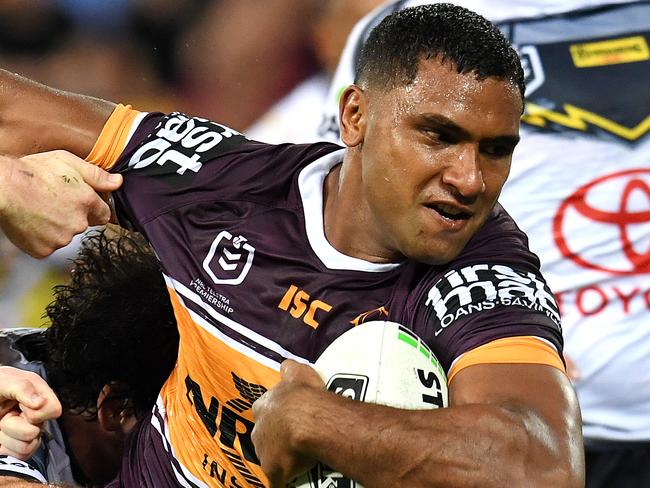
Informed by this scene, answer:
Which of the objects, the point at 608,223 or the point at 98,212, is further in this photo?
the point at 608,223

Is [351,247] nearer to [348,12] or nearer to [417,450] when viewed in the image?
[417,450]

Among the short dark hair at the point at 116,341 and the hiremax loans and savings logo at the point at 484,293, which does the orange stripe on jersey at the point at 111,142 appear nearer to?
the short dark hair at the point at 116,341

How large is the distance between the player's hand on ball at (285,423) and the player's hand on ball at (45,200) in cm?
58

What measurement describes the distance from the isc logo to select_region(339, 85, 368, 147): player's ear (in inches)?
11.5

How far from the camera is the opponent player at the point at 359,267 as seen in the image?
136 cm

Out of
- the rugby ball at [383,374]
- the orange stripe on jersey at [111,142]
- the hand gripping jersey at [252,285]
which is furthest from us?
the orange stripe on jersey at [111,142]

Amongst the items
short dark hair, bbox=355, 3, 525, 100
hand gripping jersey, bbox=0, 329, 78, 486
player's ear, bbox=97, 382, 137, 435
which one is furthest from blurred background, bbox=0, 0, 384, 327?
short dark hair, bbox=355, 3, 525, 100

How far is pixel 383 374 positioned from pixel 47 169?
0.80 m

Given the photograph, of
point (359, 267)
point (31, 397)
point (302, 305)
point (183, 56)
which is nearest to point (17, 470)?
point (31, 397)

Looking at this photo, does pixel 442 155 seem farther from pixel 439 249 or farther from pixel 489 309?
pixel 489 309

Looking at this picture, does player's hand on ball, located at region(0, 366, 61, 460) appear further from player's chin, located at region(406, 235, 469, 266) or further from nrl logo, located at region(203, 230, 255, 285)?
player's chin, located at region(406, 235, 469, 266)

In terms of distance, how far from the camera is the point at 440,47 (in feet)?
5.25

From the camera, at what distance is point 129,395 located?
97.3 inches

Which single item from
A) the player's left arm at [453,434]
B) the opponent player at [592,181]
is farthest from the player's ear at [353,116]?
the opponent player at [592,181]
